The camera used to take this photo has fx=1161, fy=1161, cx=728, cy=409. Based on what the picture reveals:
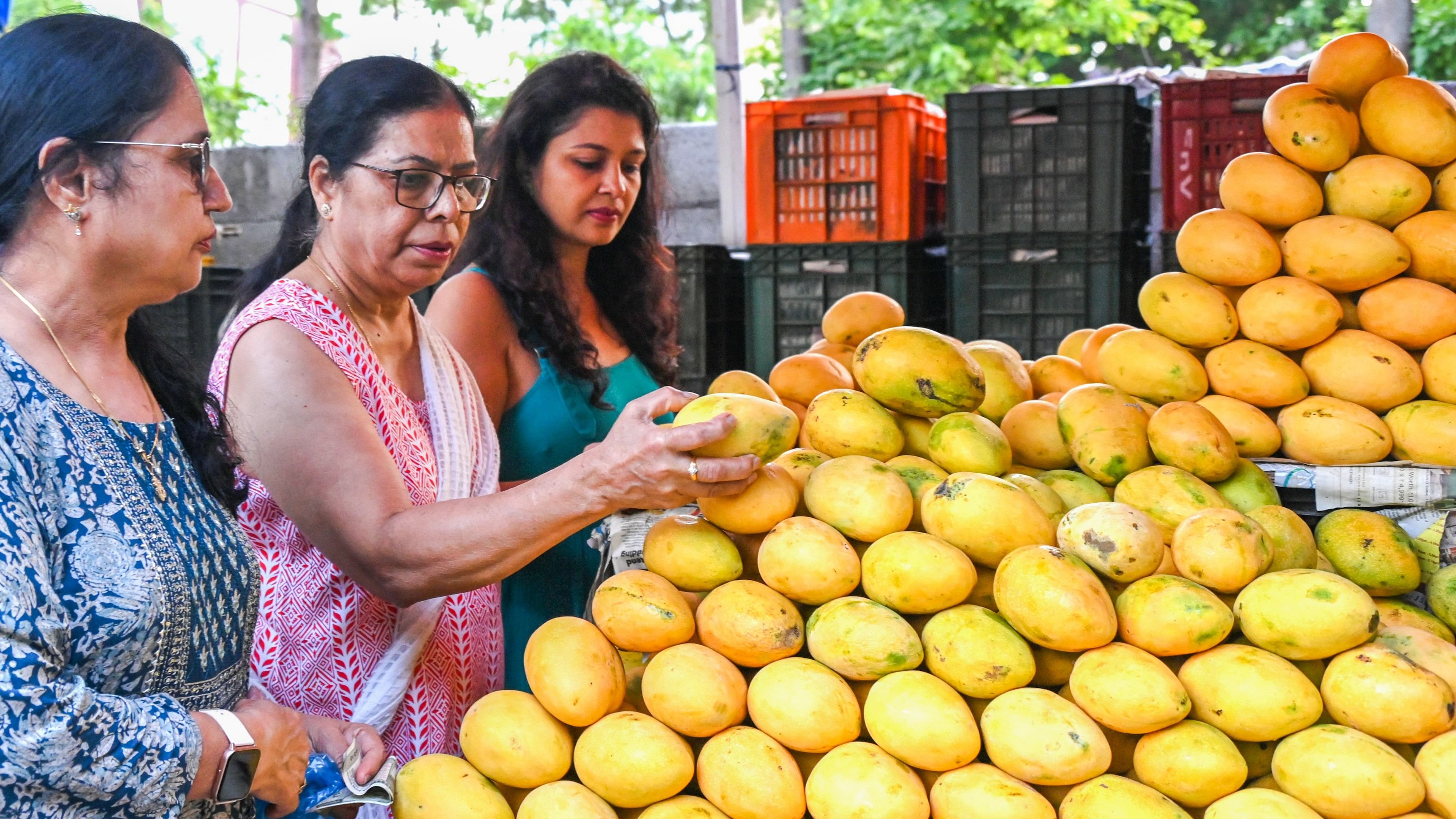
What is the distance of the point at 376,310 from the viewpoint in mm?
1995

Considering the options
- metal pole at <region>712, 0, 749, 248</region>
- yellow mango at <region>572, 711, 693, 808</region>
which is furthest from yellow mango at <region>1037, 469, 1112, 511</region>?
metal pole at <region>712, 0, 749, 248</region>

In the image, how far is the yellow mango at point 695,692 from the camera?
1.48 meters

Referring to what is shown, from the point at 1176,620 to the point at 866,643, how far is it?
39 cm

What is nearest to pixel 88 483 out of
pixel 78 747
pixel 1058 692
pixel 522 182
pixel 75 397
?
pixel 75 397

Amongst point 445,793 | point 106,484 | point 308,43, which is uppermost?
point 308,43

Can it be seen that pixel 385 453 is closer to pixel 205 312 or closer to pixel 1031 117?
pixel 1031 117

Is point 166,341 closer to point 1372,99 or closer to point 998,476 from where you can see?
point 998,476

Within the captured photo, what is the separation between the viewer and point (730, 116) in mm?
4934

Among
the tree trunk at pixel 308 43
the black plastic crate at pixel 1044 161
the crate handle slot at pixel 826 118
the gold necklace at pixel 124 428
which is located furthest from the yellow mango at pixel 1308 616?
the tree trunk at pixel 308 43

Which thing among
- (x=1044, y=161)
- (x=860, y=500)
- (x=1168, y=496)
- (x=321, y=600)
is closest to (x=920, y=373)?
(x=860, y=500)

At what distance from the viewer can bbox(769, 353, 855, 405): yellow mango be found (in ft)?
7.64

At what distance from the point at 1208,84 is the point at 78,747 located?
161 inches

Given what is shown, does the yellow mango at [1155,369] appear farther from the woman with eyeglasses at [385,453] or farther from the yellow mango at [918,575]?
the woman with eyeglasses at [385,453]

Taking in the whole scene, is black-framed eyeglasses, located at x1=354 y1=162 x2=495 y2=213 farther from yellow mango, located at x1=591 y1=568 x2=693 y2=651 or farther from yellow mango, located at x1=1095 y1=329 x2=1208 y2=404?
yellow mango, located at x1=1095 y1=329 x2=1208 y2=404
